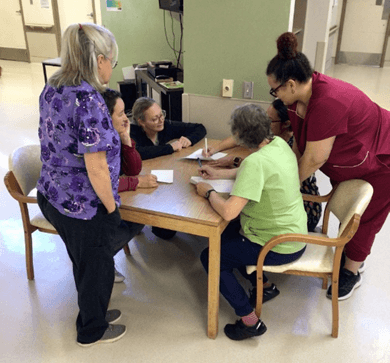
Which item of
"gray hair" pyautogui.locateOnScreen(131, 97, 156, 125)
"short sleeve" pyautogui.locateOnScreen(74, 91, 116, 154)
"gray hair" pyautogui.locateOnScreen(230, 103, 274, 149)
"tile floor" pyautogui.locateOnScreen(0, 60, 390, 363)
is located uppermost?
"short sleeve" pyautogui.locateOnScreen(74, 91, 116, 154)

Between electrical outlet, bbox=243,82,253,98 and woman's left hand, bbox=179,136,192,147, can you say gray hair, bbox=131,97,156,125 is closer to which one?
woman's left hand, bbox=179,136,192,147

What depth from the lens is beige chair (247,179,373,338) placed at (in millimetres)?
1713

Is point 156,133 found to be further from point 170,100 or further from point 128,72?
point 128,72

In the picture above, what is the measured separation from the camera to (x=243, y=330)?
192 centimetres

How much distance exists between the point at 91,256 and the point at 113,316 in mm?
552

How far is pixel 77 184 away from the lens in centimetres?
157

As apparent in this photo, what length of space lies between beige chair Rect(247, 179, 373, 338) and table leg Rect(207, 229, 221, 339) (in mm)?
179

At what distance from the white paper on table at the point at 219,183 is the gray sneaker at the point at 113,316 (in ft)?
2.60

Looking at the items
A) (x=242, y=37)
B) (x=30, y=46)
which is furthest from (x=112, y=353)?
(x=30, y=46)

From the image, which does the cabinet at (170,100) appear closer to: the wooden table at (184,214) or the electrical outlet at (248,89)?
the electrical outlet at (248,89)

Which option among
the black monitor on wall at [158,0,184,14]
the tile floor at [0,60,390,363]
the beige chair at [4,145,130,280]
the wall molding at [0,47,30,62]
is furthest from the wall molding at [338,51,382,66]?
the beige chair at [4,145,130,280]

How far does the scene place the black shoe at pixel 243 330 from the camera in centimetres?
191

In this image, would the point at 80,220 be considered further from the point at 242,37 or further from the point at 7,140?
the point at 7,140

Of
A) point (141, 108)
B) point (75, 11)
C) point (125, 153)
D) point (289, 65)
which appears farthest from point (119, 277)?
point (75, 11)
